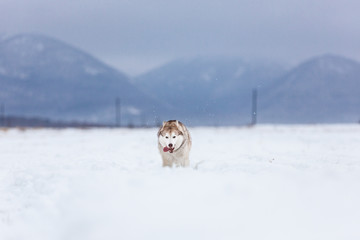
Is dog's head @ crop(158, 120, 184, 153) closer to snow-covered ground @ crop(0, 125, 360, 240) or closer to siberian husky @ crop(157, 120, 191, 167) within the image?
siberian husky @ crop(157, 120, 191, 167)

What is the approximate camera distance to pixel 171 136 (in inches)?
374

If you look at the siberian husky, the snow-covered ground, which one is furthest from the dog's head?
the snow-covered ground

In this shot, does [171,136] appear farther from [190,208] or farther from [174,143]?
[190,208]

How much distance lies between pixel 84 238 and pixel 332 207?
13.3 ft

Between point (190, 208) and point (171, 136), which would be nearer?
point (190, 208)

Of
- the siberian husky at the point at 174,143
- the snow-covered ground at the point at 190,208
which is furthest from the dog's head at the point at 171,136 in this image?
the snow-covered ground at the point at 190,208

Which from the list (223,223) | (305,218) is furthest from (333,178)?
(223,223)

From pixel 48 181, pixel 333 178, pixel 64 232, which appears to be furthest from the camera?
pixel 48 181

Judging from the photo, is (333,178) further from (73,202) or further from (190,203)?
(73,202)

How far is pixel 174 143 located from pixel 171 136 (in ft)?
0.62

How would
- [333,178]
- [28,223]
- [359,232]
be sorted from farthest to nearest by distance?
1. [333,178]
2. [28,223]
3. [359,232]

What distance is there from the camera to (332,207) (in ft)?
23.6

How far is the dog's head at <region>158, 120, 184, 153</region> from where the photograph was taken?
31.2ft

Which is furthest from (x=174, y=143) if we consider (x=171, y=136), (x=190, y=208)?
(x=190, y=208)
